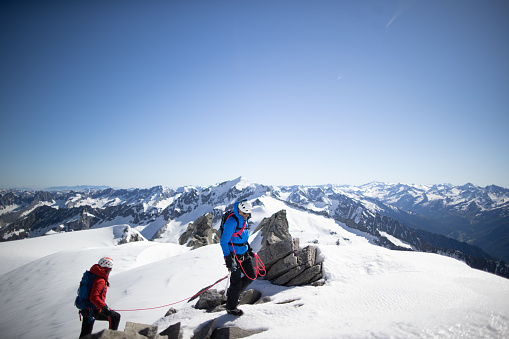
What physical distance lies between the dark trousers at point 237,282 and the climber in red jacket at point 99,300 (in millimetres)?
3945

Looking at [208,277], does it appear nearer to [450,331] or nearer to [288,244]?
[288,244]

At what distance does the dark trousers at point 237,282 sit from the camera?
712cm

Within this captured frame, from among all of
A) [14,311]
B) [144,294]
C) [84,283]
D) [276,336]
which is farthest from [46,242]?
[276,336]

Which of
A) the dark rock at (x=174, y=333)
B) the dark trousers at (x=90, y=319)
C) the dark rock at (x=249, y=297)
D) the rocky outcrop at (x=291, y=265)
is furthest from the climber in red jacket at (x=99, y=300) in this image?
the rocky outcrop at (x=291, y=265)

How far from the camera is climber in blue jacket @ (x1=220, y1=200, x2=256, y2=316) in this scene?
7168 millimetres

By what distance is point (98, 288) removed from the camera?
22.9ft

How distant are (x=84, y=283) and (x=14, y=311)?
16.4 m

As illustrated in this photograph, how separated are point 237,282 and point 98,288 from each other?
4516 mm

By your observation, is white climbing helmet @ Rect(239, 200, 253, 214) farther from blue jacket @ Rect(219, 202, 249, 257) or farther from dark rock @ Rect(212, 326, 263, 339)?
dark rock @ Rect(212, 326, 263, 339)

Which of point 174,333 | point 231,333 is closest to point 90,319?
point 174,333

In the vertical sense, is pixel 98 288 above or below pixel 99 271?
below

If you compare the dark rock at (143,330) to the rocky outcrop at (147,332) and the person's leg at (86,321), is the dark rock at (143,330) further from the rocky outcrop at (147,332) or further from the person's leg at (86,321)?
the person's leg at (86,321)

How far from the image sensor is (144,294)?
43.0 ft

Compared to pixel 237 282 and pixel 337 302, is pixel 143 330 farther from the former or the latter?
pixel 337 302
